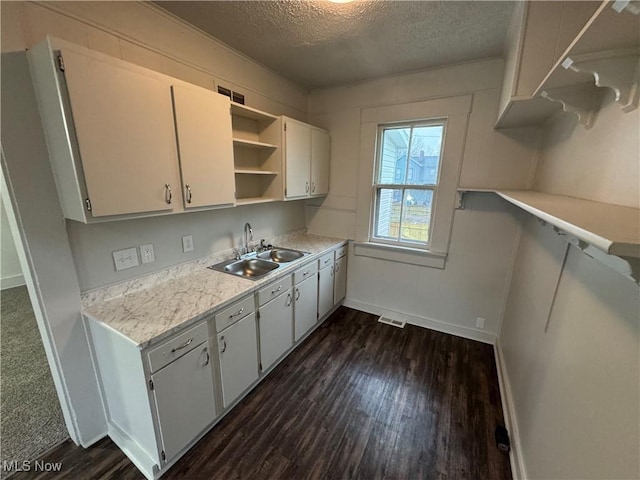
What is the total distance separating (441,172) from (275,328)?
2.26m

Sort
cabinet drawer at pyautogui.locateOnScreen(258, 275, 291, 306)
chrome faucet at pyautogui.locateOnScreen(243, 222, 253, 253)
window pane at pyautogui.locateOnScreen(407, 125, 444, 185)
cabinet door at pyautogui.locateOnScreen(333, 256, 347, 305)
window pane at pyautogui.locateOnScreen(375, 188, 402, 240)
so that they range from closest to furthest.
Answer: cabinet drawer at pyautogui.locateOnScreen(258, 275, 291, 306), chrome faucet at pyautogui.locateOnScreen(243, 222, 253, 253), window pane at pyautogui.locateOnScreen(407, 125, 444, 185), window pane at pyautogui.locateOnScreen(375, 188, 402, 240), cabinet door at pyautogui.locateOnScreen(333, 256, 347, 305)

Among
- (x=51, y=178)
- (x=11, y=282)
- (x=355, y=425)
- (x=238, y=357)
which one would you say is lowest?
(x=355, y=425)

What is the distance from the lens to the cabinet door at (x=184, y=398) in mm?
1389

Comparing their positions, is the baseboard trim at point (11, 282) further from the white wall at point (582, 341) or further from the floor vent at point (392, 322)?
the white wall at point (582, 341)

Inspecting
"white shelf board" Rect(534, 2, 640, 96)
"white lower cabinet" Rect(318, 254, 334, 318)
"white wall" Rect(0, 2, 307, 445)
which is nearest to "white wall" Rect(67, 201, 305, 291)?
"white wall" Rect(0, 2, 307, 445)

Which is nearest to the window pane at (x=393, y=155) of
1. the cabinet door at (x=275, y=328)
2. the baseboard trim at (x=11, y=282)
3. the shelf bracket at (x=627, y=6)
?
the cabinet door at (x=275, y=328)

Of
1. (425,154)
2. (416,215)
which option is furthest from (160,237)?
(425,154)

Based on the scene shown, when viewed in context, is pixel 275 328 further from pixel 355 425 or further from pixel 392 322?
pixel 392 322

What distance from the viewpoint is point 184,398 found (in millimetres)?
1495

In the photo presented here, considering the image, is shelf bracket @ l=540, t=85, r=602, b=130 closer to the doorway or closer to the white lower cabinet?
the white lower cabinet

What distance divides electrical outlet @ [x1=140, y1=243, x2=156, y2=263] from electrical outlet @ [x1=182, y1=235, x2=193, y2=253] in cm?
24

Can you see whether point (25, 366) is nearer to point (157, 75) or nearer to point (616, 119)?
point (157, 75)

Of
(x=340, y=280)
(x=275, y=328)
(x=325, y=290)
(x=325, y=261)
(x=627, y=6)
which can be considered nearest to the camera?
(x=627, y=6)

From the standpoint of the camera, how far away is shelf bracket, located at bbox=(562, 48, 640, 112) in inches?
30.5
